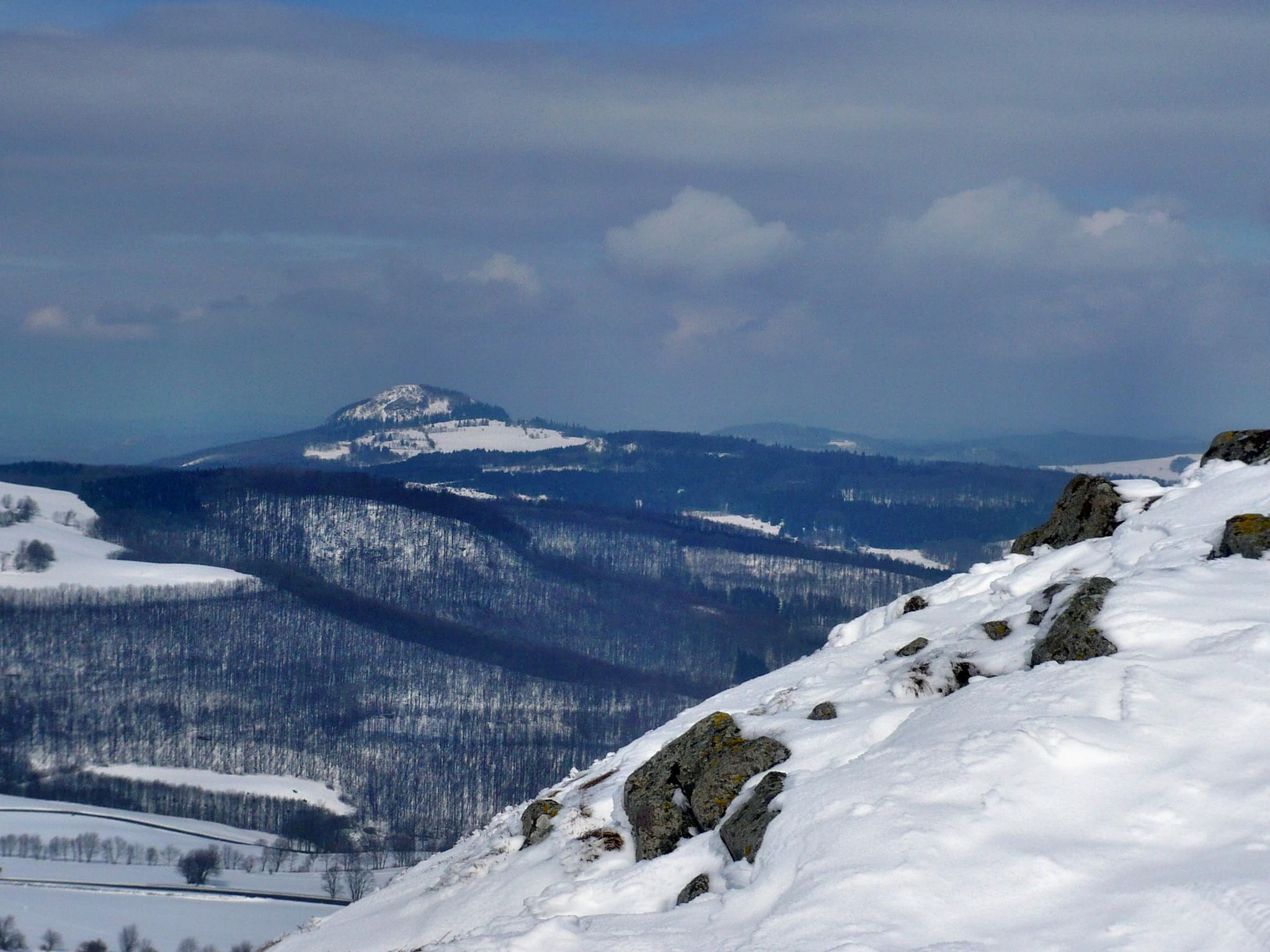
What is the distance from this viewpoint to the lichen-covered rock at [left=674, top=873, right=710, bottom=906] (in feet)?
60.3

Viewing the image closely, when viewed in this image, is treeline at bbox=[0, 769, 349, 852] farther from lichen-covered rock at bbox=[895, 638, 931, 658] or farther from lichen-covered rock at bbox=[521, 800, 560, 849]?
lichen-covered rock at bbox=[895, 638, 931, 658]

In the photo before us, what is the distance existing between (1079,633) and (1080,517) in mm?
15665

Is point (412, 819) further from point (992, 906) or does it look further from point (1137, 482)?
point (992, 906)

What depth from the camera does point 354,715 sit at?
593 feet

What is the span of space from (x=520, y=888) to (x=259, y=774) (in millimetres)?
146473

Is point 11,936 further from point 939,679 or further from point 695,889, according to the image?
point 939,679

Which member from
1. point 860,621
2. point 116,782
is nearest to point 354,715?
point 116,782

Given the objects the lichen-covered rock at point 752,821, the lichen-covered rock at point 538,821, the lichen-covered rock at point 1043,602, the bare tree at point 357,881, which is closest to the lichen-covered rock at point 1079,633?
the lichen-covered rock at point 1043,602

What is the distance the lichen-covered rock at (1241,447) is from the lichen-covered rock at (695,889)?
75.1 feet

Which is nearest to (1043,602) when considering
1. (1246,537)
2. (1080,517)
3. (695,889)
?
(1246,537)

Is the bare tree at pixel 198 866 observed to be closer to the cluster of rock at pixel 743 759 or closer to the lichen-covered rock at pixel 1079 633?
the cluster of rock at pixel 743 759

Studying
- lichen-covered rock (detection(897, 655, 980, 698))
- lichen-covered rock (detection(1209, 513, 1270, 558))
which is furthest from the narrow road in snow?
lichen-covered rock (detection(1209, 513, 1270, 558))

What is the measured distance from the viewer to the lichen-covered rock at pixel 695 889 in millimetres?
18375

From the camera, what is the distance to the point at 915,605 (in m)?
34.1
